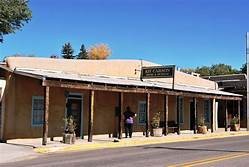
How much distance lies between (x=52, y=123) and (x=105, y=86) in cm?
318

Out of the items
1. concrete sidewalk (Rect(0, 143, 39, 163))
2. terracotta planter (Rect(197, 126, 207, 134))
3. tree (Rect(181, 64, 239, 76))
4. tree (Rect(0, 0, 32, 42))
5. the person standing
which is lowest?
concrete sidewalk (Rect(0, 143, 39, 163))

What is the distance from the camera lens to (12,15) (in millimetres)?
33188

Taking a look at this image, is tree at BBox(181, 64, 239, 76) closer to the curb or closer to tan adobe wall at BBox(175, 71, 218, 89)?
tan adobe wall at BBox(175, 71, 218, 89)

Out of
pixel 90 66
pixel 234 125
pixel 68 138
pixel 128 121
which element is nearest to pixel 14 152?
pixel 68 138

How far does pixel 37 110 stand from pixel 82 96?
9.81 feet

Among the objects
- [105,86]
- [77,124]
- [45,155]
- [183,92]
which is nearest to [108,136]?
[77,124]

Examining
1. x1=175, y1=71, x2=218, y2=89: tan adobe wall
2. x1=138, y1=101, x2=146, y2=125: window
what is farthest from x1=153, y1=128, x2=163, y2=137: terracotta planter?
x1=175, y1=71, x2=218, y2=89: tan adobe wall

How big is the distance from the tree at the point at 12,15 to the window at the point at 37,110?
10952 millimetres

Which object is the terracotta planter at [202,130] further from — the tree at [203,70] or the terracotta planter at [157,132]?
the tree at [203,70]

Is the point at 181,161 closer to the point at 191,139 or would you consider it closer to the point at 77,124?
the point at 77,124

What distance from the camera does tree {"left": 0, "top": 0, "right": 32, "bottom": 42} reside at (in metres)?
32.6

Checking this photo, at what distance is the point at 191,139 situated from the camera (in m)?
27.8

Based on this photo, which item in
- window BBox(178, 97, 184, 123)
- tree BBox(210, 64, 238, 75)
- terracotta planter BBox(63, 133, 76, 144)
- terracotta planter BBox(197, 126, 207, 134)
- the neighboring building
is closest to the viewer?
terracotta planter BBox(63, 133, 76, 144)

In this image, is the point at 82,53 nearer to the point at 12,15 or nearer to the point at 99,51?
the point at 99,51
